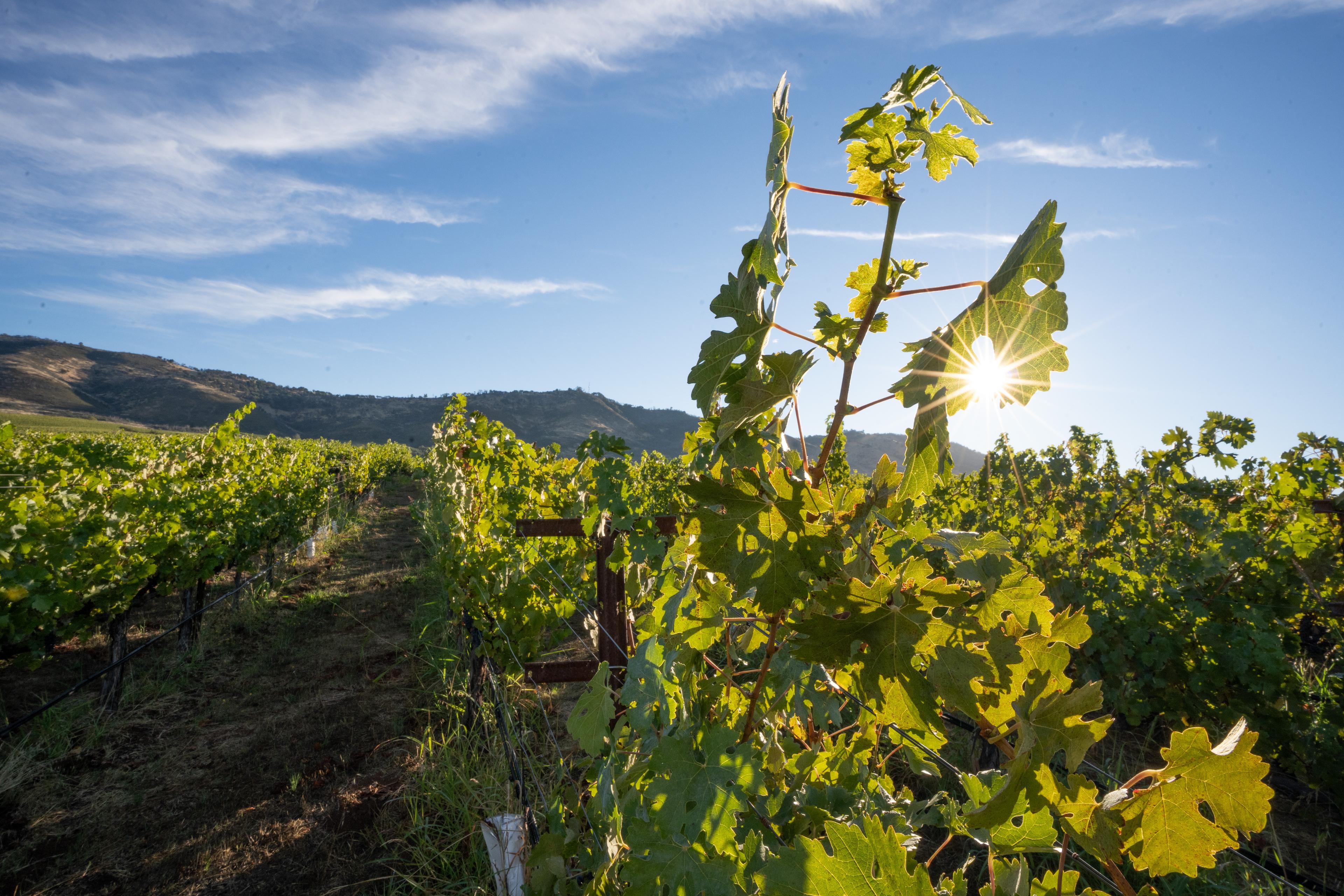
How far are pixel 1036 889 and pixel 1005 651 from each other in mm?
402

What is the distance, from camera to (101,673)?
399cm

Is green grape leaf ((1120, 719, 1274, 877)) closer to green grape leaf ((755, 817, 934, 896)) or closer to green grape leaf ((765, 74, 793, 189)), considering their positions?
green grape leaf ((755, 817, 934, 896))

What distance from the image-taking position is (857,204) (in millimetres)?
988

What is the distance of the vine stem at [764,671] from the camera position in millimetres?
998

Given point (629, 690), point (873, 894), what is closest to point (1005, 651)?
point (873, 894)

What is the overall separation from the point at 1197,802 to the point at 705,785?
64 centimetres

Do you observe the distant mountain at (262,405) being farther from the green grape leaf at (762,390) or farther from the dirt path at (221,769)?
the green grape leaf at (762,390)

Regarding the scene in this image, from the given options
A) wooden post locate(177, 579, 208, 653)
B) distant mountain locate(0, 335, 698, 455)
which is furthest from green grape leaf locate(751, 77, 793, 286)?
distant mountain locate(0, 335, 698, 455)

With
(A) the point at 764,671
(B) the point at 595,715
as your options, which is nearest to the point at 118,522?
(B) the point at 595,715

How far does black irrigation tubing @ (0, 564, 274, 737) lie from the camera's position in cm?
355

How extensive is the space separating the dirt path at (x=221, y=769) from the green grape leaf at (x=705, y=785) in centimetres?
287

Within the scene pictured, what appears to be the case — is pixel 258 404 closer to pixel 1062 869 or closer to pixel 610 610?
pixel 610 610

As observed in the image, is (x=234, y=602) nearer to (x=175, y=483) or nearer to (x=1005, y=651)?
(x=175, y=483)

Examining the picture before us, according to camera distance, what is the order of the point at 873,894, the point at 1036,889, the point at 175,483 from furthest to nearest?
the point at 175,483
the point at 1036,889
the point at 873,894
